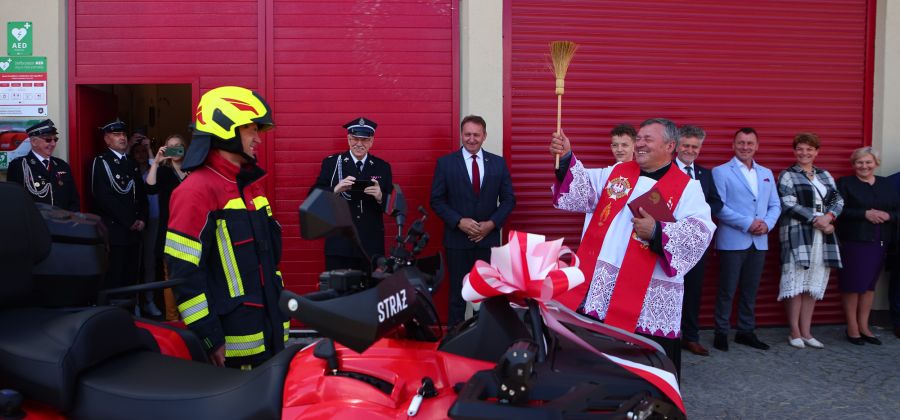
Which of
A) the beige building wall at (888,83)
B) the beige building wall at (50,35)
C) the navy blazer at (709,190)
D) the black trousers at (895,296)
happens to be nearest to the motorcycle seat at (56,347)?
the beige building wall at (50,35)

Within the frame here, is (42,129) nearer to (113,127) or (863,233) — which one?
(113,127)

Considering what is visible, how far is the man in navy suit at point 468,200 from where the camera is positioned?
6.07 m

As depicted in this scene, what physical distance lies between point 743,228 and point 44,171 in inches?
246

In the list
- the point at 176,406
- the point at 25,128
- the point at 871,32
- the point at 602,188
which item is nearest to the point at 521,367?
the point at 176,406

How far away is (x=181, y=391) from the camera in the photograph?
202cm

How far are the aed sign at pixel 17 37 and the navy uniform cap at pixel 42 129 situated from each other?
747mm

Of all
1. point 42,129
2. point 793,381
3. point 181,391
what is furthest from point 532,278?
point 42,129

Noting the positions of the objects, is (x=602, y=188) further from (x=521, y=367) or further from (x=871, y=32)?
(x=871, y=32)

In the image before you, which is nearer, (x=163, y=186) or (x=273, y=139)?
(x=273, y=139)

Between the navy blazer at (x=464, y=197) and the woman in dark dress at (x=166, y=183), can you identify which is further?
the woman in dark dress at (x=166, y=183)

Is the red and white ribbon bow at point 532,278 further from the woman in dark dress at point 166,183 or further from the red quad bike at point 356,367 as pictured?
the woman in dark dress at point 166,183

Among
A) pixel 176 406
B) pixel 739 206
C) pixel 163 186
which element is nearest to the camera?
pixel 176 406

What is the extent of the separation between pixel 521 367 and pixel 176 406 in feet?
3.43

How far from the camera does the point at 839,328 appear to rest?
711cm
